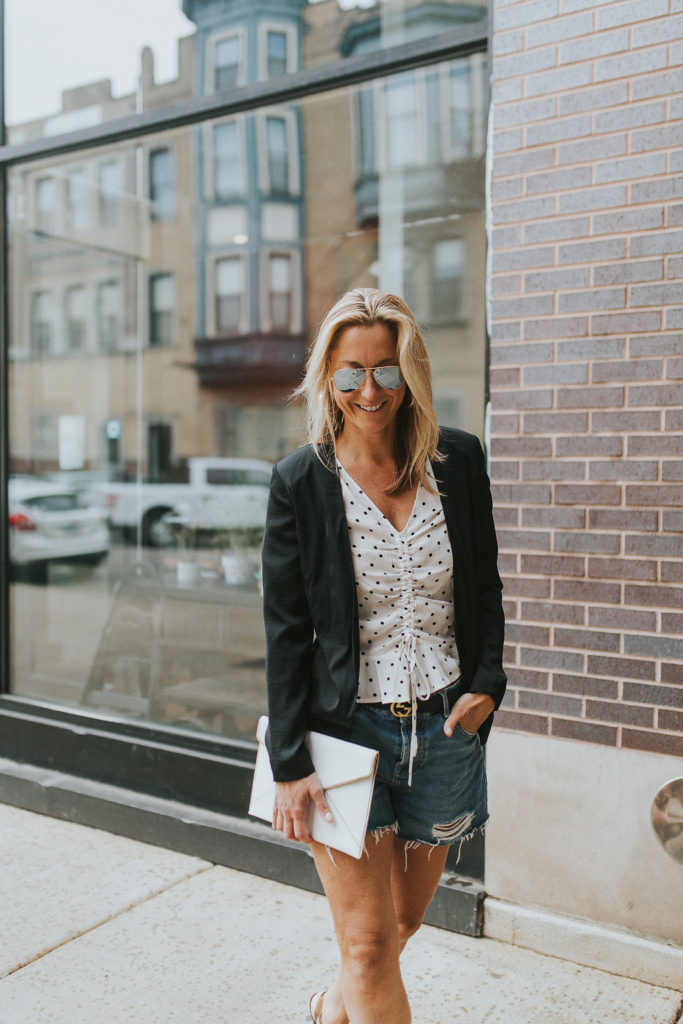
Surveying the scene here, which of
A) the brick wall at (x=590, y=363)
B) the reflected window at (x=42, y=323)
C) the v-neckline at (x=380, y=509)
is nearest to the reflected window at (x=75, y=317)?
the reflected window at (x=42, y=323)

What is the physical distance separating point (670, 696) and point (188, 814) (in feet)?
7.00

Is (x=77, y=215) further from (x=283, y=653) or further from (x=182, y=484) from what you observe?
(x=283, y=653)

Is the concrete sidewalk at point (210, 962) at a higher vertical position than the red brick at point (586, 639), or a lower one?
lower

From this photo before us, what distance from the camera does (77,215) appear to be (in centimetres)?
834

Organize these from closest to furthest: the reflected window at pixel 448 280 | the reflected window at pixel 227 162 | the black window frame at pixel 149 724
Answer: the black window frame at pixel 149 724
the reflected window at pixel 448 280
the reflected window at pixel 227 162

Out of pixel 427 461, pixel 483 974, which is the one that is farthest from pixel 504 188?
pixel 483 974

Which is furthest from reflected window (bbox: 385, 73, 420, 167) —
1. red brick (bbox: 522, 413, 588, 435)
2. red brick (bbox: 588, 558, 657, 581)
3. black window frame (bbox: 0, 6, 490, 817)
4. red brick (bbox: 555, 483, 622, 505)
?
red brick (bbox: 588, 558, 657, 581)

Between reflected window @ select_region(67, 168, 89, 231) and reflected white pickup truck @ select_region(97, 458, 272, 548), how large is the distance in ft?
8.15

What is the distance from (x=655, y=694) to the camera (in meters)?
2.92

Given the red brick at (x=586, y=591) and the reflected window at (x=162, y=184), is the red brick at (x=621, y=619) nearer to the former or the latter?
the red brick at (x=586, y=591)

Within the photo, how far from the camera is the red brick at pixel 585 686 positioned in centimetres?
299

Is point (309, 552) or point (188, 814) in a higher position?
point (309, 552)

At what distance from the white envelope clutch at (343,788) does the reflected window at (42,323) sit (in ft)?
22.2

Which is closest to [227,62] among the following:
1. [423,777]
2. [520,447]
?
[520,447]
